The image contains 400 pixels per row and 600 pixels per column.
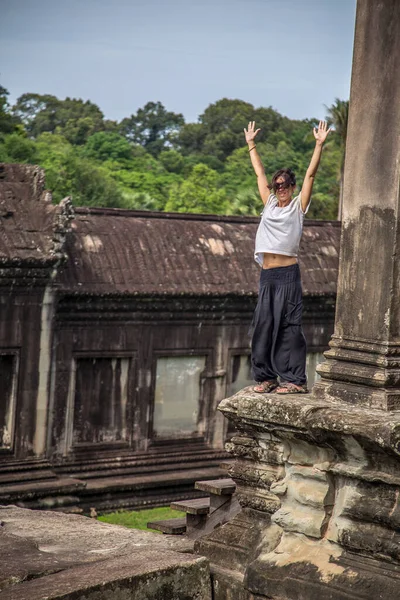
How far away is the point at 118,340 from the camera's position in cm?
1341

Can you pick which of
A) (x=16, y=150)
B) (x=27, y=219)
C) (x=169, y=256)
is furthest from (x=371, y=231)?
(x=16, y=150)

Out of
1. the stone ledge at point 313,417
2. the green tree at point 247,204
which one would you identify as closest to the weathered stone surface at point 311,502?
the stone ledge at point 313,417

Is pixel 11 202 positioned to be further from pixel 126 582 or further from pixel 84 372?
pixel 126 582

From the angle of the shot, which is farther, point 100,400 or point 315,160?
point 100,400

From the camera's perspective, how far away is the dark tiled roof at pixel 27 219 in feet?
39.5

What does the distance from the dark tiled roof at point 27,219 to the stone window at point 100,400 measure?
5.25 ft

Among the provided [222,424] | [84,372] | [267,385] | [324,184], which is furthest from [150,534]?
[324,184]

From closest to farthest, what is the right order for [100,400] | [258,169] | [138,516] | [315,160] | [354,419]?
[354,419] < [315,160] < [258,169] < [138,516] < [100,400]

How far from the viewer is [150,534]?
7605 mm

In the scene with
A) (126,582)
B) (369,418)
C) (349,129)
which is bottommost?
(126,582)

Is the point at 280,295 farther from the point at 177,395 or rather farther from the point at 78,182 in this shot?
the point at 78,182

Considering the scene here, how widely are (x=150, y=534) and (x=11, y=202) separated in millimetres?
→ 5802

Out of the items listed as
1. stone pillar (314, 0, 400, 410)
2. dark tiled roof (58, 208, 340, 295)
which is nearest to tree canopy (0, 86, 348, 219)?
dark tiled roof (58, 208, 340, 295)

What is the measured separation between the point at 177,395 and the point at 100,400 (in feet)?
3.76
